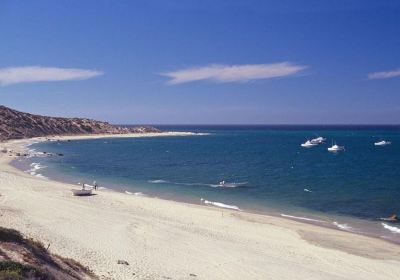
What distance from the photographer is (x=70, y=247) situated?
2088cm

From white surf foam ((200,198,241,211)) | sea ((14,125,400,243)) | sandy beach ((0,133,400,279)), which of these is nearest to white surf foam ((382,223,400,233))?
sea ((14,125,400,243))

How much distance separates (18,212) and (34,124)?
457ft

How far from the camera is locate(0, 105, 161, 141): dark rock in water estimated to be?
141750 mm

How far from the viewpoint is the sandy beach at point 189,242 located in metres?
19.5

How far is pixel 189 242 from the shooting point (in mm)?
24422

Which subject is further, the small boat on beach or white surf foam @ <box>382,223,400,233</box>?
the small boat on beach

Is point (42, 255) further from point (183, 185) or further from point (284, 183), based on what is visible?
point (284, 183)

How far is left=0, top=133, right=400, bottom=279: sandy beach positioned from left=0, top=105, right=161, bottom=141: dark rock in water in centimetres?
10495

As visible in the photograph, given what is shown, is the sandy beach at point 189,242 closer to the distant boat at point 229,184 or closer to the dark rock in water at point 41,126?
the distant boat at point 229,184

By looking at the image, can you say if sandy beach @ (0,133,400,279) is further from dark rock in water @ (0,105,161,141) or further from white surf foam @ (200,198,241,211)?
dark rock in water @ (0,105,161,141)

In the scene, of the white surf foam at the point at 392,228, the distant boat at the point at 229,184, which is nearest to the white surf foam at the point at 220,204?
the distant boat at the point at 229,184

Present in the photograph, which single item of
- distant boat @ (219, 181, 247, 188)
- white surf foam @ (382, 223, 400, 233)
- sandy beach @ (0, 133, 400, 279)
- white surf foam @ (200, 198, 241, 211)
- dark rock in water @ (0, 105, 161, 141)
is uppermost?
dark rock in water @ (0, 105, 161, 141)

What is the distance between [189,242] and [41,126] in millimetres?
149959

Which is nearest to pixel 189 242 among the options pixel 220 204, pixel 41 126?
pixel 220 204
